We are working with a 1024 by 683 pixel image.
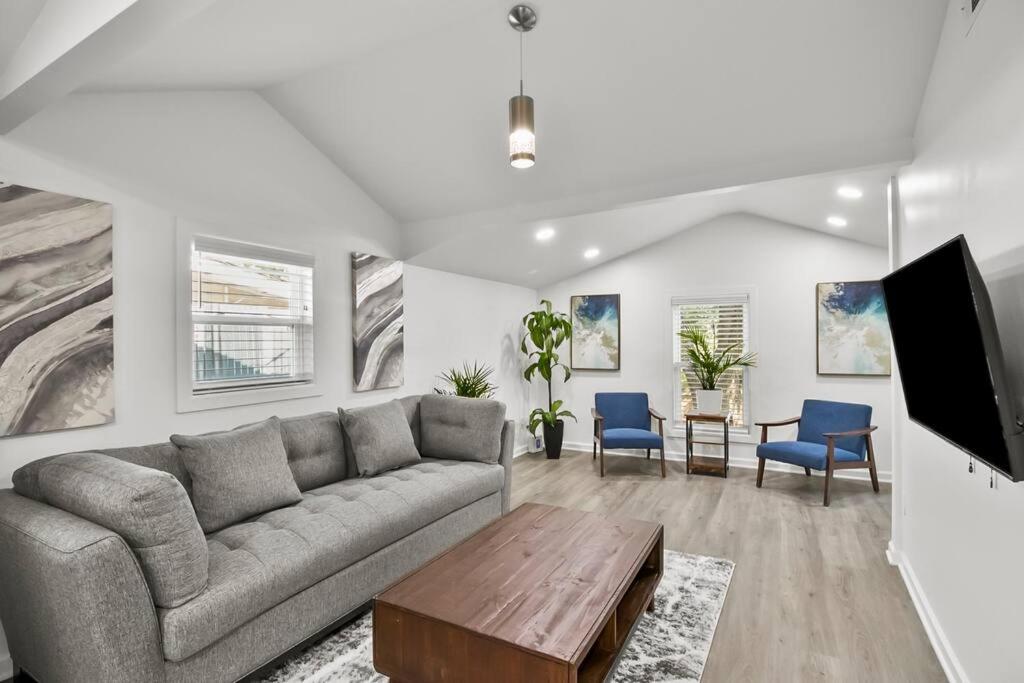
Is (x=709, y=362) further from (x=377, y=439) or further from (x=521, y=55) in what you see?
(x=521, y=55)

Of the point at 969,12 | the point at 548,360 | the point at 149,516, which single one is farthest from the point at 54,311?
the point at 548,360

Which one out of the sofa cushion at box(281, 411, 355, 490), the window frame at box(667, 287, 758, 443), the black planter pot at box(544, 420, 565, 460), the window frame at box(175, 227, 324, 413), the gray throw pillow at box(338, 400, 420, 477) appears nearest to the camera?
the window frame at box(175, 227, 324, 413)

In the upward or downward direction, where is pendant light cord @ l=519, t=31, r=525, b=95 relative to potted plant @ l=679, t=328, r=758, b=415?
upward

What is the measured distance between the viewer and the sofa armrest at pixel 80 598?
158cm

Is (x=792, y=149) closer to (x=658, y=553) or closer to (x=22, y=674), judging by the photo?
(x=658, y=553)

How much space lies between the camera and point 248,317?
3221 mm

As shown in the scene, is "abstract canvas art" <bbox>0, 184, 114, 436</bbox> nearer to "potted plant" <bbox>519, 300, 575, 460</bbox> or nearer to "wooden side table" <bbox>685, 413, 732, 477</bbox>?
"potted plant" <bbox>519, 300, 575, 460</bbox>

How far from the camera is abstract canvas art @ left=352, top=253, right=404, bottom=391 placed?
394 centimetres

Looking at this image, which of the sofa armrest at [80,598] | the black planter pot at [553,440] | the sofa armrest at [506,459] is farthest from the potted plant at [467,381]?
the sofa armrest at [80,598]

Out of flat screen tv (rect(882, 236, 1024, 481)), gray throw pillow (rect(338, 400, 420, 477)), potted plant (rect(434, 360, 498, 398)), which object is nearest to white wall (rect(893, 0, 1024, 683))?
flat screen tv (rect(882, 236, 1024, 481))

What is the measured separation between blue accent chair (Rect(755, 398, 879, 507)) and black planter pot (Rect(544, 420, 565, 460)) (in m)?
2.12

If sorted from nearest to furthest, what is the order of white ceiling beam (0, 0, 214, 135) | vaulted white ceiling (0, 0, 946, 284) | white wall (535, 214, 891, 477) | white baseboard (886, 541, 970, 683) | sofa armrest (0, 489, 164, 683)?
white ceiling beam (0, 0, 214, 135) → sofa armrest (0, 489, 164, 683) → white baseboard (886, 541, 970, 683) → vaulted white ceiling (0, 0, 946, 284) → white wall (535, 214, 891, 477)

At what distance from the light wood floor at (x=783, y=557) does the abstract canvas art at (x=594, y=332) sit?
3.95 feet

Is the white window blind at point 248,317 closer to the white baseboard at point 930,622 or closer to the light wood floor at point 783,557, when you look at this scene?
the light wood floor at point 783,557
